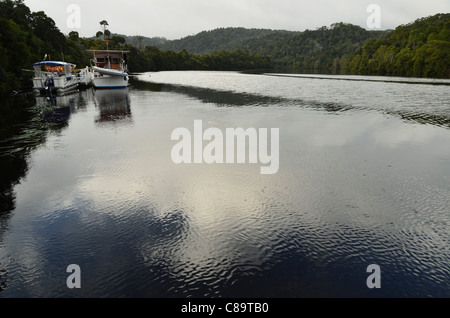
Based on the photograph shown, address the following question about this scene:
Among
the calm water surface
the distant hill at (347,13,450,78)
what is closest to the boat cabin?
the calm water surface

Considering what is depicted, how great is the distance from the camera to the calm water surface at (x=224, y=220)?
27.8 feet

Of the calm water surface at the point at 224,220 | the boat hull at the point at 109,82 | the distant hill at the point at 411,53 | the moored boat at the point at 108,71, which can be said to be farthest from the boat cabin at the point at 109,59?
the distant hill at the point at 411,53

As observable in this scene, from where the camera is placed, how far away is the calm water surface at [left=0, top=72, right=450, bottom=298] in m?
8.48

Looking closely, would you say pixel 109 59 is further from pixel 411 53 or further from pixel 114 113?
pixel 411 53

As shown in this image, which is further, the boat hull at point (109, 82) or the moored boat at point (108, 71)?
the boat hull at point (109, 82)

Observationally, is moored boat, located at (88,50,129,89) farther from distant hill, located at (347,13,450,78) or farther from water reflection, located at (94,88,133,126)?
distant hill, located at (347,13,450,78)

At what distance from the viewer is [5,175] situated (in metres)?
16.4

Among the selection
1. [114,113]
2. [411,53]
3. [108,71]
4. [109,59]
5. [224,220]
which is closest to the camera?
[224,220]

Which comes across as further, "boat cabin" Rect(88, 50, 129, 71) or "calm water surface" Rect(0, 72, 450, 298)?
"boat cabin" Rect(88, 50, 129, 71)

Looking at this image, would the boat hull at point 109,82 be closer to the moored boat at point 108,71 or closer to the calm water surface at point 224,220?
the moored boat at point 108,71

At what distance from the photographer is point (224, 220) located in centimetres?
1173

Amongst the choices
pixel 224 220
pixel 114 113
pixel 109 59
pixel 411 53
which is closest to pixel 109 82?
pixel 109 59
